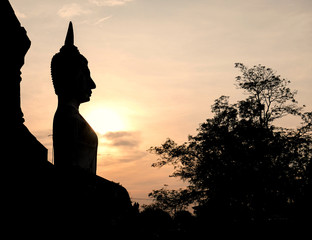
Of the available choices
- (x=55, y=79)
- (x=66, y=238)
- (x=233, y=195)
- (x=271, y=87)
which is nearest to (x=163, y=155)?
(x=233, y=195)

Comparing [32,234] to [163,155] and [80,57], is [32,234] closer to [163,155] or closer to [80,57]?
[80,57]

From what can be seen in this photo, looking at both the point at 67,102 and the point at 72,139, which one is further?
the point at 67,102

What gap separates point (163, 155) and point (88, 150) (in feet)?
84.5

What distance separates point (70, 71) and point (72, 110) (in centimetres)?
62

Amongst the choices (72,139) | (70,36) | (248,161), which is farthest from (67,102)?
(248,161)

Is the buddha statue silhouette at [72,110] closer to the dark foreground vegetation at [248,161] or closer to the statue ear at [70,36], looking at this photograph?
the statue ear at [70,36]

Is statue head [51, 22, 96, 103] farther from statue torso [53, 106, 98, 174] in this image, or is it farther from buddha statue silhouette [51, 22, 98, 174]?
statue torso [53, 106, 98, 174]

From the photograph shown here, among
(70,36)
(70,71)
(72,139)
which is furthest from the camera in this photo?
(70,36)

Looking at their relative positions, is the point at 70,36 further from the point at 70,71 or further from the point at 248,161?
the point at 248,161

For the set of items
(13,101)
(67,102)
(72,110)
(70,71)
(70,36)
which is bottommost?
(13,101)

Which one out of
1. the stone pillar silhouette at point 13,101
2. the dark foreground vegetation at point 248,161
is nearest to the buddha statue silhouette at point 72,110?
the stone pillar silhouette at point 13,101

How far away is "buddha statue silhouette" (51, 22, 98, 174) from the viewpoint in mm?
4730

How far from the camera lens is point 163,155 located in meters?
30.6

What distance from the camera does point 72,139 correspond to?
15.5ft
